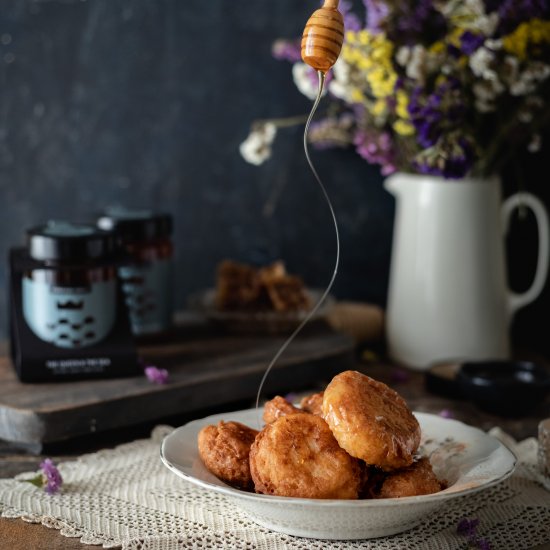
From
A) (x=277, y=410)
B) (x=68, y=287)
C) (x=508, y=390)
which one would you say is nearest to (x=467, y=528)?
(x=277, y=410)

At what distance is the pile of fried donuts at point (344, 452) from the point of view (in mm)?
987

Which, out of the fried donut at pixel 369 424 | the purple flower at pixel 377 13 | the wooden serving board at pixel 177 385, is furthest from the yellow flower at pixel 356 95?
the fried donut at pixel 369 424

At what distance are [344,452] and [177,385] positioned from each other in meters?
0.59

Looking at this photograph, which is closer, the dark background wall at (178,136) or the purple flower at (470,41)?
the purple flower at (470,41)

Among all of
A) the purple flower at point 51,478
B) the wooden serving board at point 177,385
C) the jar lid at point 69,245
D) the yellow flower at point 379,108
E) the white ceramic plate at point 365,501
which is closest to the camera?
the white ceramic plate at point 365,501

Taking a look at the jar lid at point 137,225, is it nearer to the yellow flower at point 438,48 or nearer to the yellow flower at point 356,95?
the yellow flower at point 356,95

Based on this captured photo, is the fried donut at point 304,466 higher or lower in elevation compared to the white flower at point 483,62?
lower

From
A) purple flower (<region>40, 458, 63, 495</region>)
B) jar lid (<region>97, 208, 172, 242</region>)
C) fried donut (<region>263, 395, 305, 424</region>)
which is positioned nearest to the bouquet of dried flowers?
jar lid (<region>97, 208, 172, 242</region>)

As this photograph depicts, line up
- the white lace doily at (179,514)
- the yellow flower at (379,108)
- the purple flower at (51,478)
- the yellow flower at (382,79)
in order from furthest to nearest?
the yellow flower at (379,108), the yellow flower at (382,79), the purple flower at (51,478), the white lace doily at (179,514)

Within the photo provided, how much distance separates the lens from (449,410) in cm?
165

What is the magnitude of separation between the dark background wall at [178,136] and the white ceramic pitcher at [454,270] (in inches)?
13.9

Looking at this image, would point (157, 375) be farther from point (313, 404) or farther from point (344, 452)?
point (344, 452)

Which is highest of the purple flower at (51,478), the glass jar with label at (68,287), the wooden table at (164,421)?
the glass jar with label at (68,287)

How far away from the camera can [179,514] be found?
1155 mm
